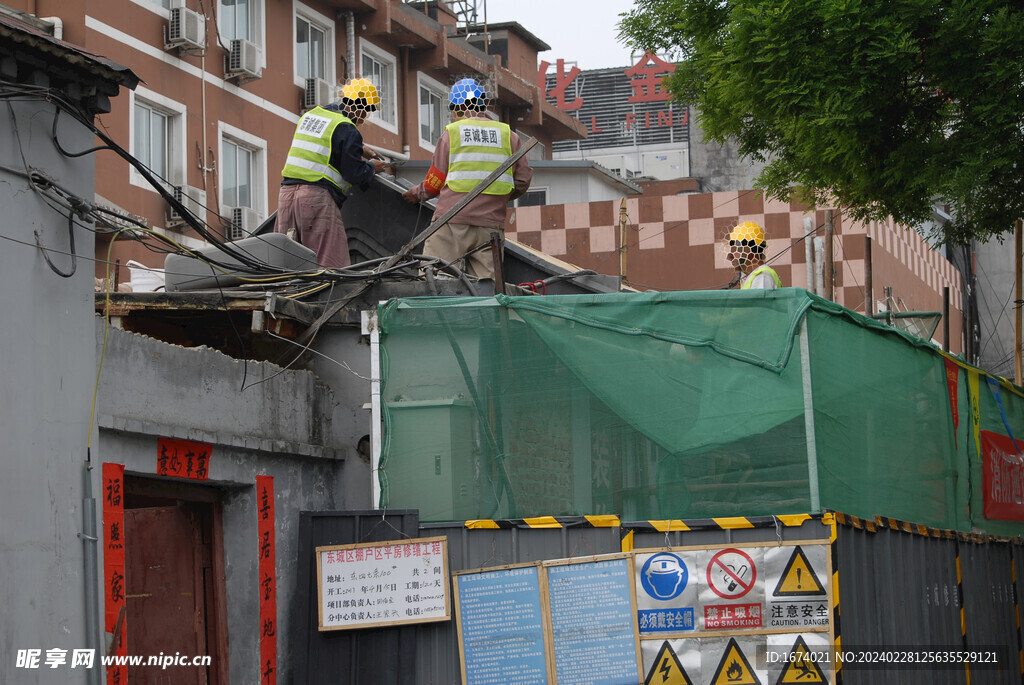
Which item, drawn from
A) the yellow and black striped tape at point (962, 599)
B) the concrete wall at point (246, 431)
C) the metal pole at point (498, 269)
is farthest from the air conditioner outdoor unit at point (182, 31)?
the yellow and black striped tape at point (962, 599)

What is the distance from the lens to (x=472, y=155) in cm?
1216

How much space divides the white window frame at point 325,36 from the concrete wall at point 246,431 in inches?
621

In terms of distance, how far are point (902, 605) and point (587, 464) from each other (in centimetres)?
254

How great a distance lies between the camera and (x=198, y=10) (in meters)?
22.8

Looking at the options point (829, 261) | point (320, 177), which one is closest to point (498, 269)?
point (320, 177)

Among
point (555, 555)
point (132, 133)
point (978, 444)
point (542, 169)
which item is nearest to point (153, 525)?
point (555, 555)

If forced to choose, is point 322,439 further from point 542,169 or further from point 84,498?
point 542,169

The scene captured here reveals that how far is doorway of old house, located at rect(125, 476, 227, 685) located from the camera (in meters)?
9.48

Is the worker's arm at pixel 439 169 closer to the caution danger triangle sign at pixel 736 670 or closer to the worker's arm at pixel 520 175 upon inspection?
the worker's arm at pixel 520 175

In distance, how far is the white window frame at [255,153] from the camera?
75.9ft

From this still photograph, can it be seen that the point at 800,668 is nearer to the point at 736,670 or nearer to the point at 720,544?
the point at 736,670

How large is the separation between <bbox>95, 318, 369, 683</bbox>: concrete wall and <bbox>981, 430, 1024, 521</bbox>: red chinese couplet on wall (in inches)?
217

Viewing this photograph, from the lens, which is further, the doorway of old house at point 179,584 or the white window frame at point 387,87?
the white window frame at point 387,87

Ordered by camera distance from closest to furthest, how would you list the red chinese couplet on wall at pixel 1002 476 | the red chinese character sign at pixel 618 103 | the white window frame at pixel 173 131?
the red chinese couplet on wall at pixel 1002 476
the white window frame at pixel 173 131
the red chinese character sign at pixel 618 103
